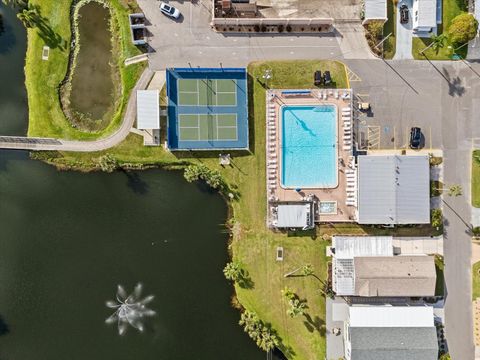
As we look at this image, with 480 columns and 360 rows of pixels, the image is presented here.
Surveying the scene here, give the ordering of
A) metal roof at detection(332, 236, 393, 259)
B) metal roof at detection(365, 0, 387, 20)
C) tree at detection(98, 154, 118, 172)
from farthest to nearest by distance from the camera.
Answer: metal roof at detection(365, 0, 387, 20) < tree at detection(98, 154, 118, 172) < metal roof at detection(332, 236, 393, 259)

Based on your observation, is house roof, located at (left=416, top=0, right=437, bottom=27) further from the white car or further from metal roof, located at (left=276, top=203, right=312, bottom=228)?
the white car

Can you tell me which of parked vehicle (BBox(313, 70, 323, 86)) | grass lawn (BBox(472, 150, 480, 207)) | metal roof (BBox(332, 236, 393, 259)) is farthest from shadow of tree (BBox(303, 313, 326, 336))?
parked vehicle (BBox(313, 70, 323, 86))

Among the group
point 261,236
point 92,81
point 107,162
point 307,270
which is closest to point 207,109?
point 107,162

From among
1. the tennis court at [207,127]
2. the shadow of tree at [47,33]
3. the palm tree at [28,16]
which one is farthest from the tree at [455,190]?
the palm tree at [28,16]

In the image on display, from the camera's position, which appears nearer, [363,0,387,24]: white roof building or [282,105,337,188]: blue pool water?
[363,0,387,24]: white roof building

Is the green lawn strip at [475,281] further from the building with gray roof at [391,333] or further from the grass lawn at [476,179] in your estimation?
the grass lawn at [476,179]

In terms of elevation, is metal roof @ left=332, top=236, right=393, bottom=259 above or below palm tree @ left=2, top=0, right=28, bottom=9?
below
